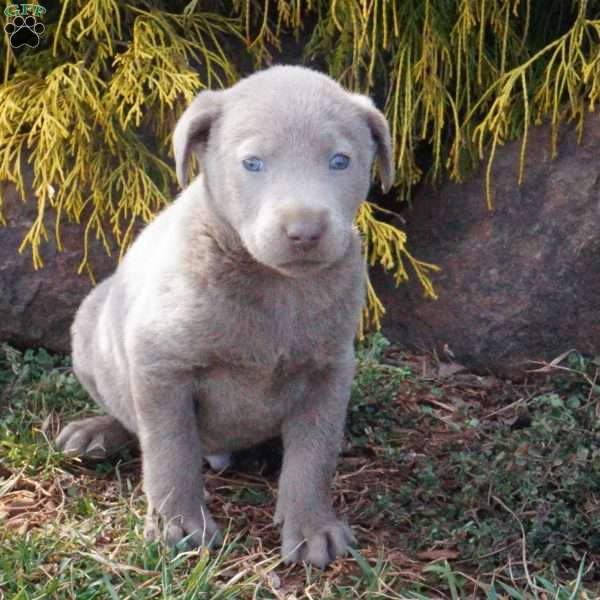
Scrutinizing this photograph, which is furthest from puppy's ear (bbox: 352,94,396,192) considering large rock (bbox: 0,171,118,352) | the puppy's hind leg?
large rock (bbox: 0,171,118,352)

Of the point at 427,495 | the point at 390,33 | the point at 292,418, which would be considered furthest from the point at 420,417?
the point at 390,33

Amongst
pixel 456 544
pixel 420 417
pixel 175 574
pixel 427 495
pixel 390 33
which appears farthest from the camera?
pixel 390 33

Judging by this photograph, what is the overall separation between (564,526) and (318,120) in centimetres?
164

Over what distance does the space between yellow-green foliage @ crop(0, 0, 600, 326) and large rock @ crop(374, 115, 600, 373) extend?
147 millimetres

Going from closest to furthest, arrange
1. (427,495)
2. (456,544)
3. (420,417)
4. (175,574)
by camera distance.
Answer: (175,574)
(456,544)
(427,495)
(420,417)

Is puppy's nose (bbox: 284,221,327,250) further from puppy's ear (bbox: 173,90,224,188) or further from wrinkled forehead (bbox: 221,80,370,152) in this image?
puppy's ear (bbox: 173,90,224,188)

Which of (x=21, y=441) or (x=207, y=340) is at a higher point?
(x=207, y=340)

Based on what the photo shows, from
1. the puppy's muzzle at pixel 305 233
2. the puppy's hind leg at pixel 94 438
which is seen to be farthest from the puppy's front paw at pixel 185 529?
the puppy's muzzle at pixel 305 233

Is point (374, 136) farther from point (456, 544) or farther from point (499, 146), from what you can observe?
point (499, 146)

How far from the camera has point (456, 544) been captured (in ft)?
12.2

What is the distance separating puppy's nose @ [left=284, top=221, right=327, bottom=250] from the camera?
10.5 feet

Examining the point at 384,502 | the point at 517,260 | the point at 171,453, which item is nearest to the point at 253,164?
the point at 171,453

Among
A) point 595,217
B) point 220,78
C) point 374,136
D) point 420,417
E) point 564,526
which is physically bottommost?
point 420,417

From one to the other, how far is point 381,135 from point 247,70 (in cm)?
202
